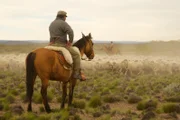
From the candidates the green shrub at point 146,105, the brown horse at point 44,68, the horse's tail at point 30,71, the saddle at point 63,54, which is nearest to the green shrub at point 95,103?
the green shrub at point 146,105

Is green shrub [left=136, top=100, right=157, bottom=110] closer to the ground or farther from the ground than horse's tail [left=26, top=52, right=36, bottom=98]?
closer to the ground

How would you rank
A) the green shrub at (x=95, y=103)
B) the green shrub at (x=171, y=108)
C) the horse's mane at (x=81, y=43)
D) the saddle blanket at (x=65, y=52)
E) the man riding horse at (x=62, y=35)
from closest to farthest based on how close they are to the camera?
the saddle blanket at (x=65, y=52)
the man riding horse at (x=62, y=35)
the green shrub at (x=171, y=108)
the horse's mane at (x=81, y=43)
the green shrub at (x=95, y=103)

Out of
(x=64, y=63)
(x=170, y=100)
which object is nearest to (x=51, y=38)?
(x=64, y=63)

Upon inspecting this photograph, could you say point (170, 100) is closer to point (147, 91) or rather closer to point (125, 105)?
point (125, 105)

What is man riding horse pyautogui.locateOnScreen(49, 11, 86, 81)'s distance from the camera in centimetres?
1008

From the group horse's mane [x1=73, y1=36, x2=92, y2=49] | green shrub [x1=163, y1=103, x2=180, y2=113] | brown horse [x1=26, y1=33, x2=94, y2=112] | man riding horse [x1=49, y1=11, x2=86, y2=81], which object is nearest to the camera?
brown horse [x1=26, y1=33, x2=94, y2=112]

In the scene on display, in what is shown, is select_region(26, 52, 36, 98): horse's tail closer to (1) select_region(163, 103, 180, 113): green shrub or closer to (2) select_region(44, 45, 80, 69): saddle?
(2) select_region(44, 45, 80, 69): saddle

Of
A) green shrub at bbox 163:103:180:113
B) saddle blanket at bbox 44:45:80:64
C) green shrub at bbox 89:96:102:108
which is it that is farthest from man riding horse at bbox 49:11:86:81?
green shrub at bbox 163:103:180:113

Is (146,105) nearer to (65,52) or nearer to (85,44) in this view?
(85,44)

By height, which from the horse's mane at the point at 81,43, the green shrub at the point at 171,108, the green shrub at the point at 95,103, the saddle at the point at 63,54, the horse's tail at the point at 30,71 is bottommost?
the green shrub at the point at 95,103

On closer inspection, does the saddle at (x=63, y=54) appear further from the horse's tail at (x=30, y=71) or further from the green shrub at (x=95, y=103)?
the green shrub at (x=95, y=103)

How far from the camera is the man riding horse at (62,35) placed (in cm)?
1008

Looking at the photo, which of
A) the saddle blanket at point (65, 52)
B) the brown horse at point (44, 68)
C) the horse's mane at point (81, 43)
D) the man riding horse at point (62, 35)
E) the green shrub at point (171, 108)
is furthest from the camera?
the horse's mane at point (81, 43)

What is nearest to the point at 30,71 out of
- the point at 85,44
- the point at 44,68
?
the point at 44,68
